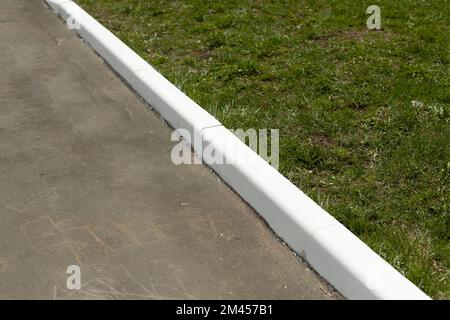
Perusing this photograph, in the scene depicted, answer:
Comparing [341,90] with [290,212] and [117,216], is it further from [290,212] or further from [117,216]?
[117,216]

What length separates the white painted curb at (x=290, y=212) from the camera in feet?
11.6

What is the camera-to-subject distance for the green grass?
4.32 meters

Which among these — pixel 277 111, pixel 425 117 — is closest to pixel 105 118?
pixel 277 111

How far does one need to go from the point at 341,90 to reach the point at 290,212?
2387 millimetres

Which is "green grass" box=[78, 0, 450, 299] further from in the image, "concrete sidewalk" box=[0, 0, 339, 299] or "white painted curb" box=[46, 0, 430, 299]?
"concrete sidewalk" box=[0, 0, 339, 299]

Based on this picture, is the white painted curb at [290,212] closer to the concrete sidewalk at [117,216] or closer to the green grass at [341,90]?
the concrete sidewalk at [117,216]

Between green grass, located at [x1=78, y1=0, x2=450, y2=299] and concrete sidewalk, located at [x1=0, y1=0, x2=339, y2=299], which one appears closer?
concrete sidewalk, located at [x1=0, y1=0, x2=339, y2=299]

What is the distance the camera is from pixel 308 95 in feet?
20.3

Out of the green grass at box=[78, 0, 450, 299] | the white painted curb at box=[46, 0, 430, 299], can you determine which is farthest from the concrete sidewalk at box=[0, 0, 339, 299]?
the green grass at box=[78, 0, 450, 299]

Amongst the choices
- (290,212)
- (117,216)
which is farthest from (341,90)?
(117,216)

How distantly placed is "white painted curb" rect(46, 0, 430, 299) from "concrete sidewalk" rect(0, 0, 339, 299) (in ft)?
0.30

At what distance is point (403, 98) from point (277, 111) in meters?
1.20

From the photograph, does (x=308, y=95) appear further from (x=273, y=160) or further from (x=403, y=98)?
(x=273, y=160)

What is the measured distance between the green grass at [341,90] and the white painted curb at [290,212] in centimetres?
21
